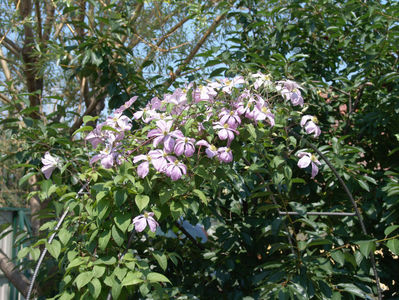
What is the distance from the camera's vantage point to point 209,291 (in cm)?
198

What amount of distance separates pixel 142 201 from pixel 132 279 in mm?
222

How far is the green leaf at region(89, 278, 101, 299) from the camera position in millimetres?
1258

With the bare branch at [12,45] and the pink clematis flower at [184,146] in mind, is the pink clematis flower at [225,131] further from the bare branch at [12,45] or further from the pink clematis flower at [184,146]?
the bare branch at [12,45]

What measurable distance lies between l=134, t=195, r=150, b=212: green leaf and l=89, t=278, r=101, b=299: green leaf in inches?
9.6

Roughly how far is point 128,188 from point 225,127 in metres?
0.35

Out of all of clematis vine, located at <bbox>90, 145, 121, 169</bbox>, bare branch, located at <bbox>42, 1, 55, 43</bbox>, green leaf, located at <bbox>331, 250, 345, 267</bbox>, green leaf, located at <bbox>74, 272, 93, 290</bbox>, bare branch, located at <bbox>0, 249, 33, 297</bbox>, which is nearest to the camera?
green leaf, located at <bbox>74, 272, 93, 290</bbox>

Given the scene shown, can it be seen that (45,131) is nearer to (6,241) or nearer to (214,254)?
(214,254)

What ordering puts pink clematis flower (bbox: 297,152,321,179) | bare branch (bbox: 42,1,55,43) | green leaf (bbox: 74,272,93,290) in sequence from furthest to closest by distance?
bare branch (bbox: 42,1,55,43) → pink clematis flower (bbox: 297,152,321,179) → green leaf (bbox: 74,272,93,290)

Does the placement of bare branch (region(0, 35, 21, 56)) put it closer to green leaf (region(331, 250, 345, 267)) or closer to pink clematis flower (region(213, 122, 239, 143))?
pink clematis flower (region(213, 122, 239, 143))

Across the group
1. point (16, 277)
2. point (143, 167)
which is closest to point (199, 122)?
point (143, 167)

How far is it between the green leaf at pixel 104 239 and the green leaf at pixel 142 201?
16 centimetres

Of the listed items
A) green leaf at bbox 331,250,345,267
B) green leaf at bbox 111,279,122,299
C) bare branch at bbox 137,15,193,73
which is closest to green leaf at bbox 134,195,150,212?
green leaf at bbox 111,279,122,299

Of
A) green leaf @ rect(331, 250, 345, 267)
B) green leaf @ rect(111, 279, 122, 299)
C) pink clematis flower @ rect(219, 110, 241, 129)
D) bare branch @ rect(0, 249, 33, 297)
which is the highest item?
pink clematis flower @ rect(219, 110, 241, 129)

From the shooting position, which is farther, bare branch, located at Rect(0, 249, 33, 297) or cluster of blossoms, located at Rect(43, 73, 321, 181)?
bare branch, located at Rect(0, 249, 33, 297)
